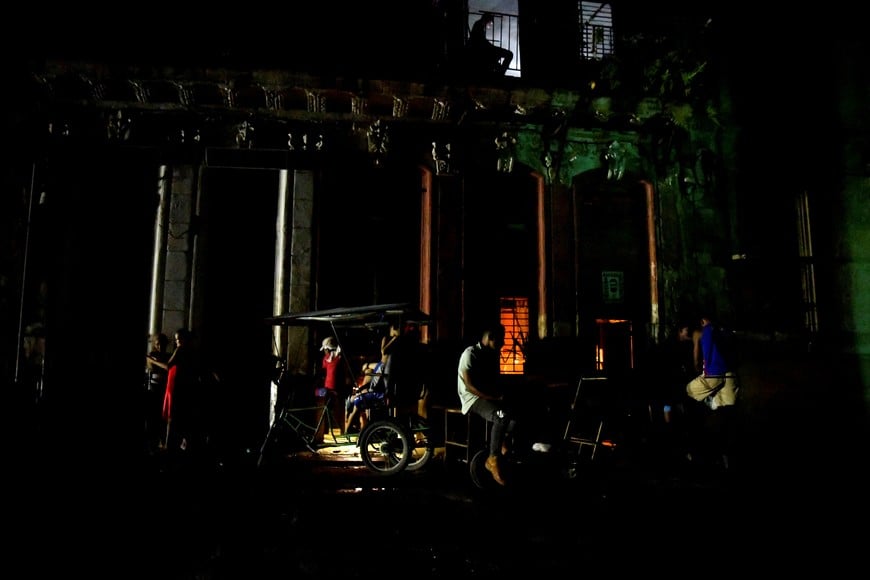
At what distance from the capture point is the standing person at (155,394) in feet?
30.1

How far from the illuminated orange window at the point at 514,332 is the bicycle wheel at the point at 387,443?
4423 millimetres

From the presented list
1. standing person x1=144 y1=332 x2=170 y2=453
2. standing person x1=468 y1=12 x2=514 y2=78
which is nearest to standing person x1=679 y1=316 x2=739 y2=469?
standing person x1=468 y1=12 x2=514 y2=78

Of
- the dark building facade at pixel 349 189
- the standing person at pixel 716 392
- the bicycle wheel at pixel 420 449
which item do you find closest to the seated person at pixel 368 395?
the bicycle wheel at pixel 420 449

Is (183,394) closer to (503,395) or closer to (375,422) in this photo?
(375,422)

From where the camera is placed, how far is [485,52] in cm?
1302

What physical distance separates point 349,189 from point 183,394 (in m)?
6.28

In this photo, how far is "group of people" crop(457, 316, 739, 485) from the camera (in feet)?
23.6

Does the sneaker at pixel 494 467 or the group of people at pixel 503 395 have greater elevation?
the group of people at pixel 503 395

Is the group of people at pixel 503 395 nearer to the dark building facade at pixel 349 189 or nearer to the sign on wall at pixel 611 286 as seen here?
the sign on wall at pixel 611 286

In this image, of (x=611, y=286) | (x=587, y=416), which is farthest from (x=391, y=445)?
(x=611, y=286)

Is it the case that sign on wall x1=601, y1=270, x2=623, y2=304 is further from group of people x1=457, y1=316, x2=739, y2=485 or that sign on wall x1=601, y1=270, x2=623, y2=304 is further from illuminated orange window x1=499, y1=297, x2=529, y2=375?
group of people x1=457, y1=316, x2=739, y2=485

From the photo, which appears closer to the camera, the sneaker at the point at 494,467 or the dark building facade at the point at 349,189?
the sneaker at the point at 494,467

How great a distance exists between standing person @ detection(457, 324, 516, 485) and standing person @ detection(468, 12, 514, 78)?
7.95 m

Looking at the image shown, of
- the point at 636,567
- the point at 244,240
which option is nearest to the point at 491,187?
the point at 244,240
